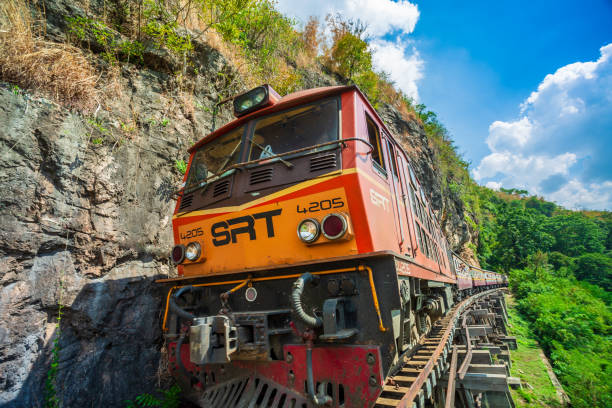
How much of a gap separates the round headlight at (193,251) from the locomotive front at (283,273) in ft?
0.04

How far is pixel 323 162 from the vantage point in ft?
9.21

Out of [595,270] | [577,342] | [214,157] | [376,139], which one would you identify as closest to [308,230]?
[376,139]

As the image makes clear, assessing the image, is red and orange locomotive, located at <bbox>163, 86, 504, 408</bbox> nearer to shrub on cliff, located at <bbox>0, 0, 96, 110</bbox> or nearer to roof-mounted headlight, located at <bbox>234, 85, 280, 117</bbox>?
roof-mounted headlight, located at <bbox>234, 85, 280, 117</bbox>

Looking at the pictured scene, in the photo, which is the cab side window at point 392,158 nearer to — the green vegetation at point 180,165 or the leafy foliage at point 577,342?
the green vegetation at point 180,165

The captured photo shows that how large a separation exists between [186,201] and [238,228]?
3.80 feet

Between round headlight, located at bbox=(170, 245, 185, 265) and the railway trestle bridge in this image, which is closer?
the railway trestle bridge

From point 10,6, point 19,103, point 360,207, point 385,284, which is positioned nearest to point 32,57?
point 19,103

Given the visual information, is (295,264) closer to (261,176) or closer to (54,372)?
(261,176)

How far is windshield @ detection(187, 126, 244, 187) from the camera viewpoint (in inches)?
150

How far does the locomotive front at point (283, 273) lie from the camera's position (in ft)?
7.49

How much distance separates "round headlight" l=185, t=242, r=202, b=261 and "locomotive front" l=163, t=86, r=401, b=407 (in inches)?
0.5

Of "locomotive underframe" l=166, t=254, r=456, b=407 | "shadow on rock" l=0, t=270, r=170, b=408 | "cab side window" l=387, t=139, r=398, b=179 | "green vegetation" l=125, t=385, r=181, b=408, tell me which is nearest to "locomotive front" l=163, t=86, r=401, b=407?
"locomotive underframe" l=166, t=254, r=456, b=407

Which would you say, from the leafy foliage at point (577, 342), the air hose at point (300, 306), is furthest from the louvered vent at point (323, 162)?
the leafy foliage at point (577, 342)

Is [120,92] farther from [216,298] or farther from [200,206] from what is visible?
[216,298]
